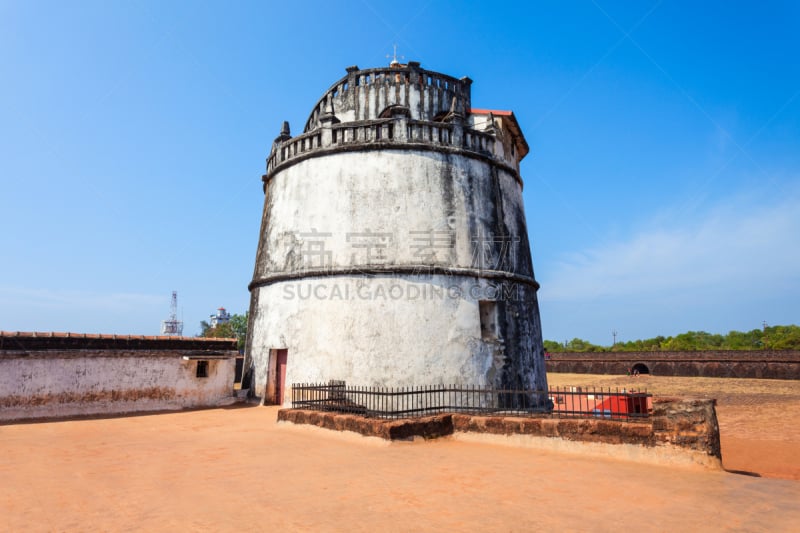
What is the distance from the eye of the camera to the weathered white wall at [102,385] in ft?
34.3

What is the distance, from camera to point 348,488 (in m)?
4.96

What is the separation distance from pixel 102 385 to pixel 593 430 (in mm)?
11142

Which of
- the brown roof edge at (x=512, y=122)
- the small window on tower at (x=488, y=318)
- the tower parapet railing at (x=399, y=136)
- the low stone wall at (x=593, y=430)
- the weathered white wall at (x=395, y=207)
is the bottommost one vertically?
the low stone wall at (x=593, y=430)

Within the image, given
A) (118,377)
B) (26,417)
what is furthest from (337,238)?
(26,417)

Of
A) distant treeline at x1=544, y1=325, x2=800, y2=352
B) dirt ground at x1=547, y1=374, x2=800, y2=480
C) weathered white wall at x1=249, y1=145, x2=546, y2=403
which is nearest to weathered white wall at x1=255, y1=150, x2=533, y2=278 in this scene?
weathered white wall at x1=249, y1=145, x2=546, y2=403

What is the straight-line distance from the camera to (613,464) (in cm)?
613

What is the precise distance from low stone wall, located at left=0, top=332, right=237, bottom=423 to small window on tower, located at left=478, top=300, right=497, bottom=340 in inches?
292

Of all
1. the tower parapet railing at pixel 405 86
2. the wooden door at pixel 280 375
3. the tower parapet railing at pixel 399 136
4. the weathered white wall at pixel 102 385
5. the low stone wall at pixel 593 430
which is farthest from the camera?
the tower parapet railing at pixel 405 86

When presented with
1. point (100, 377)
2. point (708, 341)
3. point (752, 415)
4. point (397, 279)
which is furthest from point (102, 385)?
point (708, 341)

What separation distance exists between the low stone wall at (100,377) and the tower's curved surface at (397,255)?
1.52 meters

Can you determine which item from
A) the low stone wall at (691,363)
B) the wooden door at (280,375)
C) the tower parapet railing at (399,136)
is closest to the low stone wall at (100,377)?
the wooden door at (280,375)

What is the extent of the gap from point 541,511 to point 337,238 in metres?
8.99

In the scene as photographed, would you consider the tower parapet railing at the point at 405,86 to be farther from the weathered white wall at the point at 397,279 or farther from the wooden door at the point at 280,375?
the wooden door at the point at 280,375

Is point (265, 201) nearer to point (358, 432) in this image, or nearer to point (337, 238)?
point (337, 238)
